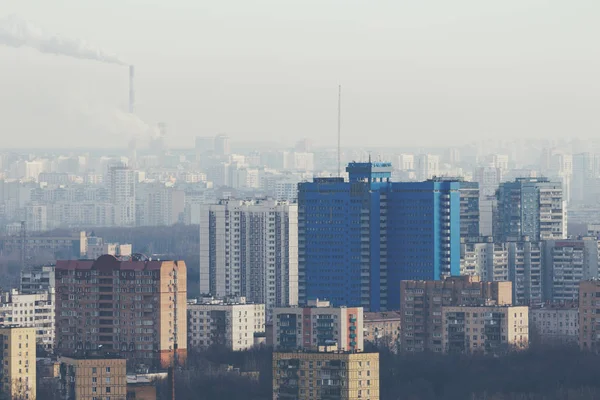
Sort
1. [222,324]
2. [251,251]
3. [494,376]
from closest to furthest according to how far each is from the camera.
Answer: [494,376] → [222,324] → [251,251]

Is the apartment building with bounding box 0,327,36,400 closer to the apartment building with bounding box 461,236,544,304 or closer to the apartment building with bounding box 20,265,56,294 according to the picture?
the apartment building with bounding box 20,265,56,294

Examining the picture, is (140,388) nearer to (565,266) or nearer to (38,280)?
(38,280)

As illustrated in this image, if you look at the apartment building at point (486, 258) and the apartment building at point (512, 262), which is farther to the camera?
the apartment building at point (512, 262)

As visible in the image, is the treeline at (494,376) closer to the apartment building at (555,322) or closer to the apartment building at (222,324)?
the apartment building at (555,322)

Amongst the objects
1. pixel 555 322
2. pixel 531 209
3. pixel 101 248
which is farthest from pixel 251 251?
pixel 101 248

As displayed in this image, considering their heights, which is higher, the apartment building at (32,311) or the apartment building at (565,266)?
the apartment building at (565,266)

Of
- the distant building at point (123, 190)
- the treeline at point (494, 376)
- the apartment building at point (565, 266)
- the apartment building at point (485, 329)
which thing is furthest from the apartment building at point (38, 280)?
the distant building at point (123, 190)
